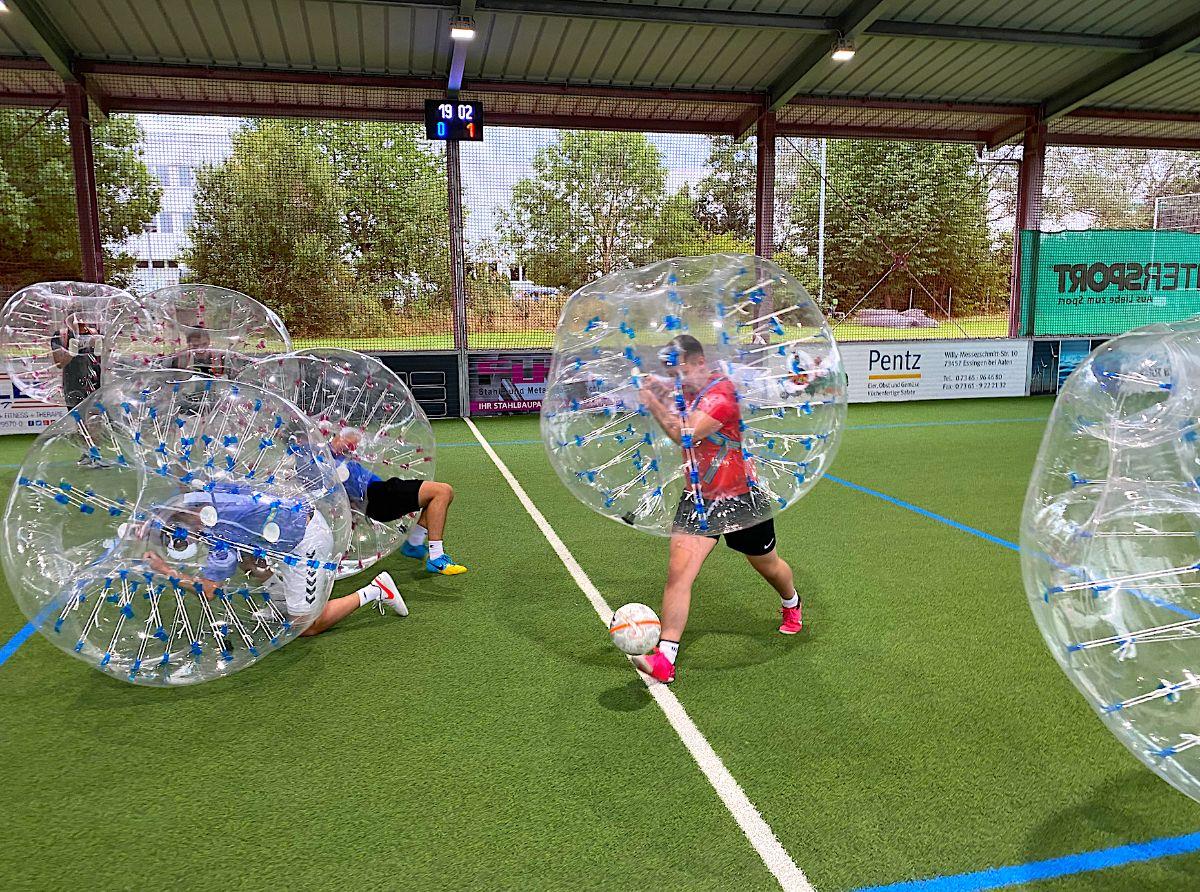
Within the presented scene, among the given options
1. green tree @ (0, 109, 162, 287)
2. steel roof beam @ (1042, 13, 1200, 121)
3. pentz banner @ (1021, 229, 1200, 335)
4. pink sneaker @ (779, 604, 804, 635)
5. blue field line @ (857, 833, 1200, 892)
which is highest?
steel roof beam @ (1042, 13, 1200, 121)

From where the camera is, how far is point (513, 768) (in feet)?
8.88

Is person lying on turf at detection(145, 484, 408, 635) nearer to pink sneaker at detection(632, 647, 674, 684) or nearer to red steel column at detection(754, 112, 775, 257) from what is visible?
pink sneaker at detection(632, 647, 674, 684)

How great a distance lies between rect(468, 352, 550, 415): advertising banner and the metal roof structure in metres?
3.70

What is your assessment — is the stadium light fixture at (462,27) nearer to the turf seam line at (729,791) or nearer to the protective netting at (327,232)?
the protective netting at (327,232)

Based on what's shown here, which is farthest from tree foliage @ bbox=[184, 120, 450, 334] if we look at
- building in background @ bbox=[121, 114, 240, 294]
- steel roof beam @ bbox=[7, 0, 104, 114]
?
steel roof beam @ bbox=[7, 0, 104, 114]

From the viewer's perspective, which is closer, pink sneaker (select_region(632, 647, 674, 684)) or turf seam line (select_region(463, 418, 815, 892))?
turf seam line (select_region(463, 418, 815, 892))

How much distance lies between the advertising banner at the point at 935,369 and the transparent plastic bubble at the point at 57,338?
10188mm

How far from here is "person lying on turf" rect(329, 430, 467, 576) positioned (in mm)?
4238

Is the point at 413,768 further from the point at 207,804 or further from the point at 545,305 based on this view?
the point at 545,305

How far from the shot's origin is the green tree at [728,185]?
13055 millimetres

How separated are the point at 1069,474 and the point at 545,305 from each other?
11.4 m

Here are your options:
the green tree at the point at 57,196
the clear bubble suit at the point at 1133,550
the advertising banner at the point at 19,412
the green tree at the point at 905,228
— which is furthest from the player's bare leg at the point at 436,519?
the green tree at the point at 905,228

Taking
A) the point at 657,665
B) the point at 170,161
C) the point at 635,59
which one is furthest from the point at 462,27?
the point at 657,665

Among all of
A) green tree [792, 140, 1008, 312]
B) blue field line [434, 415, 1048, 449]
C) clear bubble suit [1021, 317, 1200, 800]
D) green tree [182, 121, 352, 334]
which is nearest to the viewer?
clear bubble suit [1021, 317, 1200, 800]
